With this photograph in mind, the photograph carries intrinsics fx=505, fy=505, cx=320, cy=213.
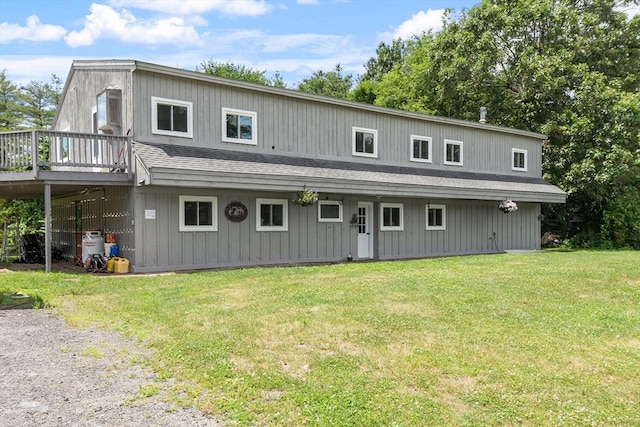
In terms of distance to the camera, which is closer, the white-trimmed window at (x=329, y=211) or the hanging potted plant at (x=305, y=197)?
the hanging potted plant at (x=305, y=197)

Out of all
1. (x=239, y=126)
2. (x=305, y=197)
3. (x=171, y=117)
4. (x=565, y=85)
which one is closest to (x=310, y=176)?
(x=305, y=197)

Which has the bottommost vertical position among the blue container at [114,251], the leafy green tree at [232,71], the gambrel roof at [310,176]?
the blue container at [114,251]

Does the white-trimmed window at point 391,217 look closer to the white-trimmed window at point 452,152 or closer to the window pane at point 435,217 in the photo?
the window pane at point 435,217

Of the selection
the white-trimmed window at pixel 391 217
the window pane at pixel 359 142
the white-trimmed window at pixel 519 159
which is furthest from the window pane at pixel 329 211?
the white-trimmed window at pixel 519 159

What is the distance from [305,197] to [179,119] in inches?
148

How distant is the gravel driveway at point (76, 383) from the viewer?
3527mm

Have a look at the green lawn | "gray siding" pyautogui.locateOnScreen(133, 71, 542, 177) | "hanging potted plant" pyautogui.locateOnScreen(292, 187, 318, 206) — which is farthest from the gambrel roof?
the green lawn

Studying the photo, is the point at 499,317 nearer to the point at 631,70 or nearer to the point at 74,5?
the point at 74,5

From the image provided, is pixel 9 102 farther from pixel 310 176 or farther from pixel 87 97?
pixel 310 176

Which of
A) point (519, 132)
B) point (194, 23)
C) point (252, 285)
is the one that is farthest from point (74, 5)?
point (519, 132)

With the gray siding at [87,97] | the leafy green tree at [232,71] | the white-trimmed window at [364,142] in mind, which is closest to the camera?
the gray siding at [87,97]

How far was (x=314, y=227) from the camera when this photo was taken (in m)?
14.7

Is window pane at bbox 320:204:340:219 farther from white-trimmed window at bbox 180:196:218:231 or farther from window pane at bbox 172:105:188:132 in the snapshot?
window pane at bbox 172:105:188:132

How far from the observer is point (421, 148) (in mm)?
17984
